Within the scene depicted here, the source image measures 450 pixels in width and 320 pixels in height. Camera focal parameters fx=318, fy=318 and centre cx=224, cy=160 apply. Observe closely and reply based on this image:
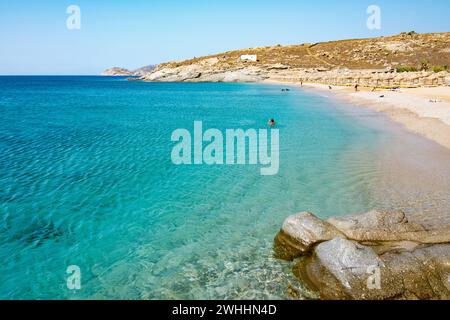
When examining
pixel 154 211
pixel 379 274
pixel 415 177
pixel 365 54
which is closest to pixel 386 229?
pixel 379 274

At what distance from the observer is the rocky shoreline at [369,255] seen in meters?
8.41

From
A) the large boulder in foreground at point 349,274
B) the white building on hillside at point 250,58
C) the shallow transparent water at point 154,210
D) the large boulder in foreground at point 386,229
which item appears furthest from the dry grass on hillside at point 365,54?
the large boulder in foreground at point 349,274

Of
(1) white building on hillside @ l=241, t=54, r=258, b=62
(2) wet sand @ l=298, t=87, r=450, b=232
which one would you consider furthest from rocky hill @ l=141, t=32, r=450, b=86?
(2) wet sand @ l=298, t=87, r=450, b=232

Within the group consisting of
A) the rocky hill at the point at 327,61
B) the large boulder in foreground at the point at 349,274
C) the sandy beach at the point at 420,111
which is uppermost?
the rocky hill at the point at 327,61

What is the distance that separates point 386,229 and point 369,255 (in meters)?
2.30

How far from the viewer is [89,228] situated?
12.5 metres

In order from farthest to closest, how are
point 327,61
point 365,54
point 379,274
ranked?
point 327,61, point 365,54, point 379,274

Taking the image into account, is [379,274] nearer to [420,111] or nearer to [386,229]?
[386,229]

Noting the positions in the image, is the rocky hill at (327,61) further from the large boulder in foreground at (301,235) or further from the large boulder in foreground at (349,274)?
the large boulder in foreground at (349,274)

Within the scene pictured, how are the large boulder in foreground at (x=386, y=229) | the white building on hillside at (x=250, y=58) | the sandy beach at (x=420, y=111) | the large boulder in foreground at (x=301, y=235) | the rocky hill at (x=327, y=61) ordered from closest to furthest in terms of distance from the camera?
the large boulder in foreground at (x=386, y=229) → the large boulder in foreground at (x=301, y=235) → the sandy beach at (x=420, y=111) → the rocky hill at (x=327, y=61) → the white building on hillside at (x=250, y=58)

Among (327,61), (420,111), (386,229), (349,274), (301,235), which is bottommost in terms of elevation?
(349,274)

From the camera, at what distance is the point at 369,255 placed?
29.2 feet

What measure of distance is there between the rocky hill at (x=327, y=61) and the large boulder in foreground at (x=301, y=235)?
249 feet
